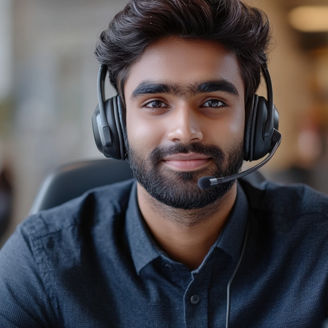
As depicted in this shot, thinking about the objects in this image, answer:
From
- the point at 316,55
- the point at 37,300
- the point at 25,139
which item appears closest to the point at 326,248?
the point at 37,300

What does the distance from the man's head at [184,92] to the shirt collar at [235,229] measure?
103 millimetres

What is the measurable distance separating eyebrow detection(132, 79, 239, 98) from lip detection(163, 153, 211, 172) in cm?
13

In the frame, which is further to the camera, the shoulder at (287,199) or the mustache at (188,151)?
the shoulder at (287,199)

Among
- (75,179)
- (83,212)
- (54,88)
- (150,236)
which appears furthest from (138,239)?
(54,88)

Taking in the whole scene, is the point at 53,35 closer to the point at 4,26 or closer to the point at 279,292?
the point at 4,26

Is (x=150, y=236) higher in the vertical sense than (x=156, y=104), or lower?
lower

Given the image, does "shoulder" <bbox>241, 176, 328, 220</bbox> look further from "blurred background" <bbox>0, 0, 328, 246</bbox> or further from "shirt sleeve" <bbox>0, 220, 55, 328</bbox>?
"blurred background" <bbox>0, 0, 328, 246</bbox>

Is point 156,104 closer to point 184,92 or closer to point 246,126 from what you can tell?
point 184,92

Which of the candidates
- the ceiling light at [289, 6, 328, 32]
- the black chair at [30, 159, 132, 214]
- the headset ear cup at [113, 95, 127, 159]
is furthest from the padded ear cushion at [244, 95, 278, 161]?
the ceiling light at [289, 6, 328, 32]

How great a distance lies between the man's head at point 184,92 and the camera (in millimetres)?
1113

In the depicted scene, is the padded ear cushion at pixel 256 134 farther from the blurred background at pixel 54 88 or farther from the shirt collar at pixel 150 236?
the blurred background at pixel 54 88

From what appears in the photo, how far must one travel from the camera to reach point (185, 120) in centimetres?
109

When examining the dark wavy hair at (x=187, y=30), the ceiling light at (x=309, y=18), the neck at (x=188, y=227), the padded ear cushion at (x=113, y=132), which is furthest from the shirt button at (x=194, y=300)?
the ceiling light at (x=309, y=18)

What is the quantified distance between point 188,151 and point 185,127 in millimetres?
47
